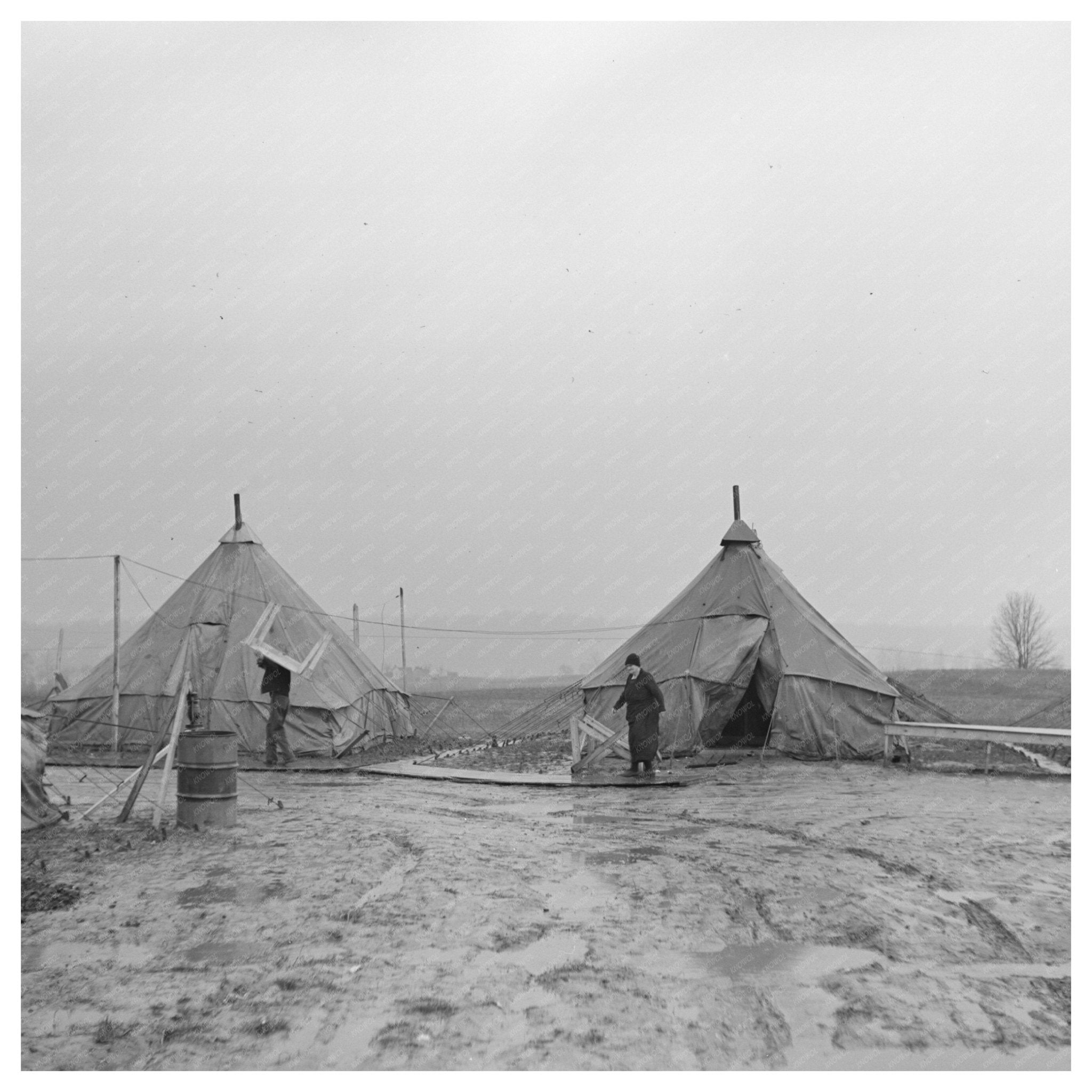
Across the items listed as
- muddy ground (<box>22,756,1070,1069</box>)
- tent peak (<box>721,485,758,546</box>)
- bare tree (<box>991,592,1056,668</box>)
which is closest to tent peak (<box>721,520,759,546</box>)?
tent peak (<box>721,485,758,546</box>)

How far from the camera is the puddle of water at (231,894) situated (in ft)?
22.4

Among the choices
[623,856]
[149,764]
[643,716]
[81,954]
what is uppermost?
[149,764]

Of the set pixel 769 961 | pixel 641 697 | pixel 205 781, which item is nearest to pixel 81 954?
pixel 769 961

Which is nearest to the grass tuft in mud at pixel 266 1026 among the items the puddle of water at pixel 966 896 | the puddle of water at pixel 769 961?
the puddle of water at pixel 769 961

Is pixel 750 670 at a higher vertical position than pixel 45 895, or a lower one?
higher

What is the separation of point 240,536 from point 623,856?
15060 mm

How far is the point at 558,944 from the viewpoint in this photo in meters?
5.86

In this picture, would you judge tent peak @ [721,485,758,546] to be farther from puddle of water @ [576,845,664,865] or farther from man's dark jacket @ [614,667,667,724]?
puddle of water @ [576,845,664,865]

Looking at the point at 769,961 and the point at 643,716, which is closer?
the point at 769,961

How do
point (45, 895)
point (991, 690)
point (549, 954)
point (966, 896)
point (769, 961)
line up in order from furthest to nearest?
point (991, 690) < point (45, 895) < point (966, 896) < point (549, 954) < point (769, 961)

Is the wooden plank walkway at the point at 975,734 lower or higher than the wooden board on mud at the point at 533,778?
higher

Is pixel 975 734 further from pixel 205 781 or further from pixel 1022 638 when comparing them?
pixel 1022 638

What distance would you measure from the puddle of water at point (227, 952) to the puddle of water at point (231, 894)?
0.80 meters

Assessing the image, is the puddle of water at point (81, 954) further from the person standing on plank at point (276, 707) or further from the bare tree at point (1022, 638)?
the bare tree at point (1022, 638)
